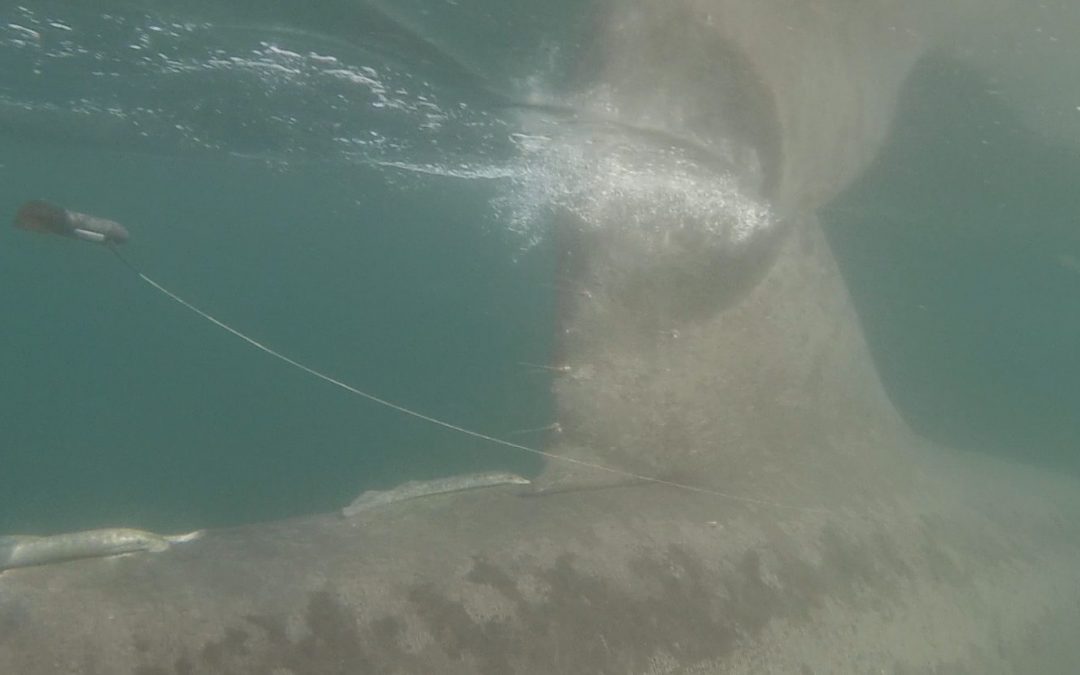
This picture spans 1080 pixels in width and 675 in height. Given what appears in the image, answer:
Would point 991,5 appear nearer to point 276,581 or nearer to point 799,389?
point 799,389

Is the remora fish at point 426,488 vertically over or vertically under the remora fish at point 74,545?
over

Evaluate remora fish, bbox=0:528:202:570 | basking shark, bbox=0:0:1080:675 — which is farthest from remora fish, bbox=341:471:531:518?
remora fish, bbox=0:528:202:570

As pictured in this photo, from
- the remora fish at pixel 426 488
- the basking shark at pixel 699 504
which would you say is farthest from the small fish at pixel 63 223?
the remora fish at pixel 426 488

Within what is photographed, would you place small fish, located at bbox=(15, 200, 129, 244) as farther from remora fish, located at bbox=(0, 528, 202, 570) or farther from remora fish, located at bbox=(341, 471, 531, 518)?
remora fish, located at bbox=(341, 471, 531, 518)

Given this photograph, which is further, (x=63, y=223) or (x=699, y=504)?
(x=699, y=504)

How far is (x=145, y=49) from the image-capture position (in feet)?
32.0

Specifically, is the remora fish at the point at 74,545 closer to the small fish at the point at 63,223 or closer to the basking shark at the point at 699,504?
the basking shark at the point at 699,504

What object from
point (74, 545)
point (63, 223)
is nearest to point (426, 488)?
point (74, 545)

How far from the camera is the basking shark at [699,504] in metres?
3.54

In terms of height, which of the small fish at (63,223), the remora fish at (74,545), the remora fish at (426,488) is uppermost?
the small fish at (63,223)

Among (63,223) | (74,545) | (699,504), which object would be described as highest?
(63,223)

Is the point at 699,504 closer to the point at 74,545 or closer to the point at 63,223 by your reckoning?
the point at 74,545

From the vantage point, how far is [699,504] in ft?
18.9

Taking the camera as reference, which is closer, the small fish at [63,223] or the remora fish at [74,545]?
the remora fish at [74,545]
